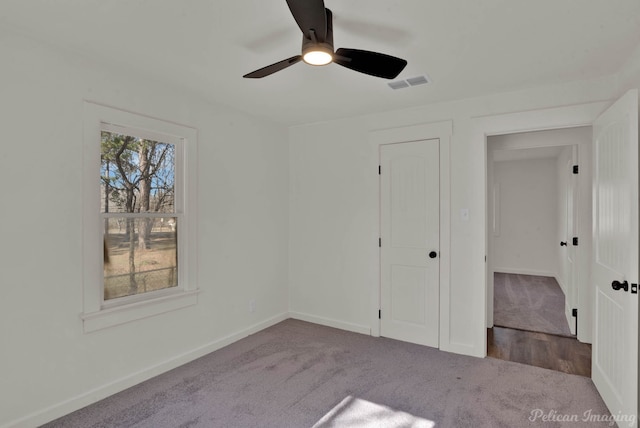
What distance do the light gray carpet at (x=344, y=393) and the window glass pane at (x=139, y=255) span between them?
77 centimetres

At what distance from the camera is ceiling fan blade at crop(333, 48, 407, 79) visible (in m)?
1.92

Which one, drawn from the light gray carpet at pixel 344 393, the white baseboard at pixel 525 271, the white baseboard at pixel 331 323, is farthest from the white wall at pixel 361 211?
the white baseboard at pixel 525 271

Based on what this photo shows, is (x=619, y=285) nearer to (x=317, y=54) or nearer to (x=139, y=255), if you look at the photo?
(x=317, y=54)

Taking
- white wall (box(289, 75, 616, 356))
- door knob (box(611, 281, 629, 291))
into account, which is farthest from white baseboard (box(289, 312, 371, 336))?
door knob (box(611, 281, 629, 291))

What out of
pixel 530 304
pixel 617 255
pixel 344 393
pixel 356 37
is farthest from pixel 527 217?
pixel 356 37

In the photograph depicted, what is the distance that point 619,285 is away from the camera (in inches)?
87.4

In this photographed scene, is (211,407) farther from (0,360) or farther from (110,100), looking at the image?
(110,100)

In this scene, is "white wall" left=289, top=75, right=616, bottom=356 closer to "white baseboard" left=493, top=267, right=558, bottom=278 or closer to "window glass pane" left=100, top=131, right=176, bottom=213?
"window glass pane" left=100, top=131, right=176, bottom=213

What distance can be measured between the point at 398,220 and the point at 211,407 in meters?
2.44

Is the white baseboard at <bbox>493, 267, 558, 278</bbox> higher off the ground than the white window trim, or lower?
lower

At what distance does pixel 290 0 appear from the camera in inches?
58.9

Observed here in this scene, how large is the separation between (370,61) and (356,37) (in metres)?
A: 0.36

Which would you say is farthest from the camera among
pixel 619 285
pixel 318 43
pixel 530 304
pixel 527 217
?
pixel 527 217

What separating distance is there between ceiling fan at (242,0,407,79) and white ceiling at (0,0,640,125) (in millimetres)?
233
